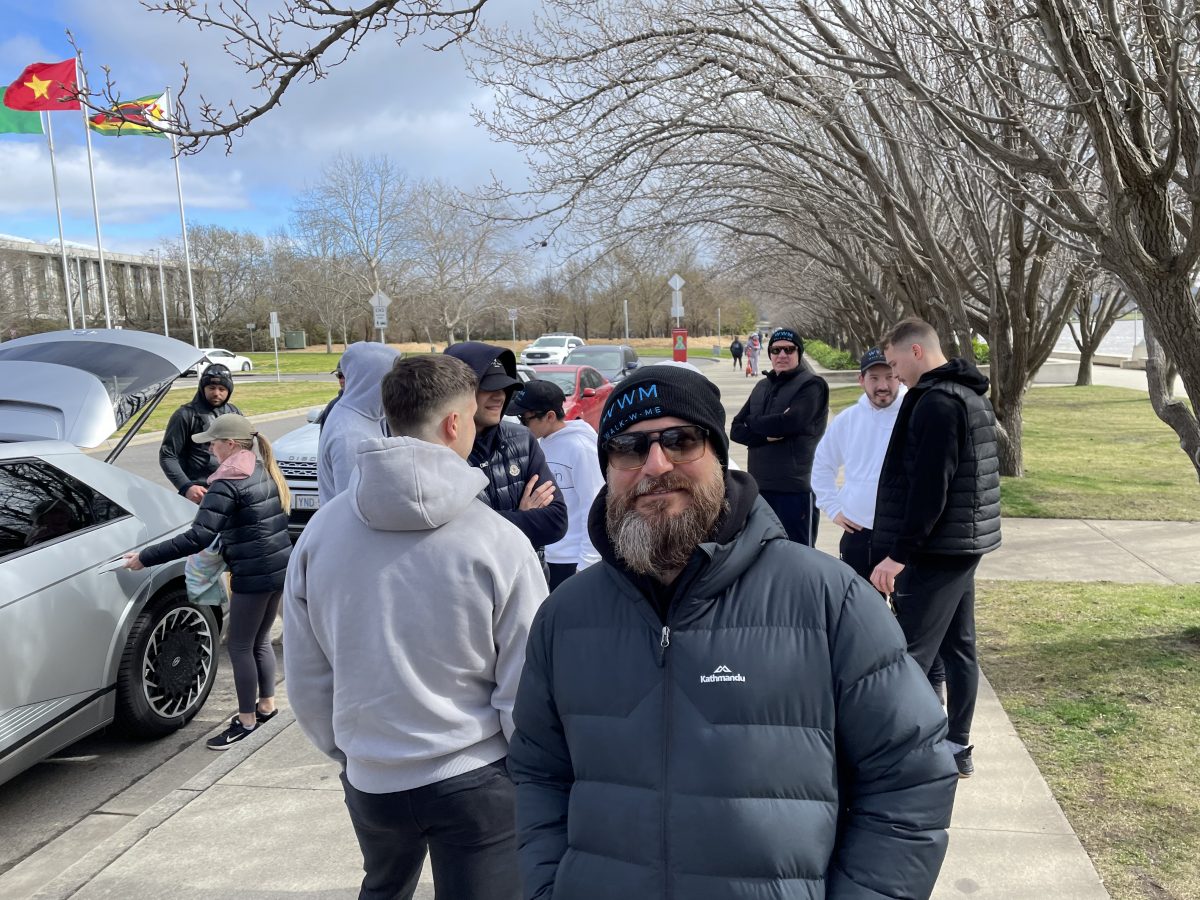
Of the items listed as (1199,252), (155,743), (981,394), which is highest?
(1199,252)

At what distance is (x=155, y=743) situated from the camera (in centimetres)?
493

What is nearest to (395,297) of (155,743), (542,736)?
(155,743)

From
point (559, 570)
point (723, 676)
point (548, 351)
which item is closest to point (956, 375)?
point (559, 570)

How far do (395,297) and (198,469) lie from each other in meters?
49.4

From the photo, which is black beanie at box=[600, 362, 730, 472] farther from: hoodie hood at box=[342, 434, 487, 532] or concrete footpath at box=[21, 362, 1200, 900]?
concrete footpath at box=[21, 362, 1200, 900]

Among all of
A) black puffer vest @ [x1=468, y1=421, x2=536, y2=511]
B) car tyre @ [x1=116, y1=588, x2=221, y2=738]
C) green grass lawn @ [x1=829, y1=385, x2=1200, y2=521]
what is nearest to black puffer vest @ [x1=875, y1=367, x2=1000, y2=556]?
black puffer vest @ [x1=468, y1=421, x2=536, y2=511]

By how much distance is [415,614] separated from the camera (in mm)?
2211

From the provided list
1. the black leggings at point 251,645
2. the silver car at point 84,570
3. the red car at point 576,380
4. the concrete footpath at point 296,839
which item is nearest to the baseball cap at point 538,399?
the black leggings at point 251,645

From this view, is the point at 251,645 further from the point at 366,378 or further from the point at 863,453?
the point at 863,453

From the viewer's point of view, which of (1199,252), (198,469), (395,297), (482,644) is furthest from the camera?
(395,297)

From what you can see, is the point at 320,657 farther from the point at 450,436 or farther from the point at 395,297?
the point at 395,297

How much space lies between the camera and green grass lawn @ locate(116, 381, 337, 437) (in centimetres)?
2306

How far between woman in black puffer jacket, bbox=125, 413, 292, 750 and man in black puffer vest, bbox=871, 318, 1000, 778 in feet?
9.55

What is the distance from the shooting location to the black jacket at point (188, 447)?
685 centimetres
